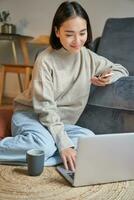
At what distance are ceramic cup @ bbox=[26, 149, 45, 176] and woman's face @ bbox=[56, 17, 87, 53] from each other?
487mm

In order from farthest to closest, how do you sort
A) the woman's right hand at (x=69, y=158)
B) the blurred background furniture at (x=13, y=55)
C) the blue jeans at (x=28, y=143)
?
1. the blurred background furniture at (x=13, y=55)
2. the blue jeans at (x=28, y=143)
3. the woman's right hand at (x=69, y=158)

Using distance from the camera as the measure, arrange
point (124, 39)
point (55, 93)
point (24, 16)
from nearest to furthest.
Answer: point (55, 93)
point (124, 39)
point (24, 16)

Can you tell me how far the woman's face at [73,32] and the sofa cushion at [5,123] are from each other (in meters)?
0.49

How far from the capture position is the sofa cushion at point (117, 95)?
142 centimetres

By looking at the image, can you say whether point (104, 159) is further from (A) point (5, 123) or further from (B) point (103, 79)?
(A) point (5, 123)

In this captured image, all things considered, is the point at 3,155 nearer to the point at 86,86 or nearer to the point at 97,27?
the point at 86,86

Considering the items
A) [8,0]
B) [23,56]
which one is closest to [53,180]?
[23,56]

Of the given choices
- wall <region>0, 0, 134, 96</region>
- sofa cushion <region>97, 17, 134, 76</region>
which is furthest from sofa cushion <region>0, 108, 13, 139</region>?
wall <region>0, 0, 134, 96</region>

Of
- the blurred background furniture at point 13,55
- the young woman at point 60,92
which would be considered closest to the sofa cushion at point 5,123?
the young woman at point 60,92

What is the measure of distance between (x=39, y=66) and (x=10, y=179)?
0.50 m

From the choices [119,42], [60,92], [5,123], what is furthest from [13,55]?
[60,92]

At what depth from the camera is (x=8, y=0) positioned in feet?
11.7

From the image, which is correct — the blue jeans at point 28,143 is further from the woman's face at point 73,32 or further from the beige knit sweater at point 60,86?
the woman's face at point 73,32

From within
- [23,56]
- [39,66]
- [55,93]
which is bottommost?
[23,56]
